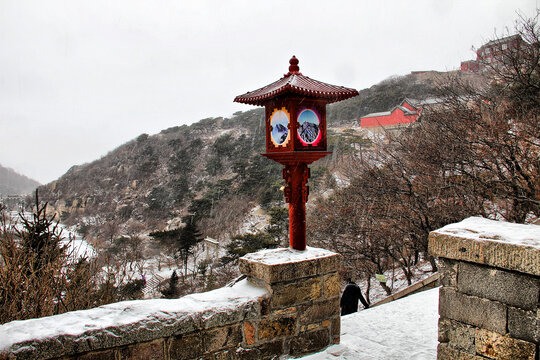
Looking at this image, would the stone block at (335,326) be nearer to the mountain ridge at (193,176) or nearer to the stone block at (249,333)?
the stone block at (249,333)

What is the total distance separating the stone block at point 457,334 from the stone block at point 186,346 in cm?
190

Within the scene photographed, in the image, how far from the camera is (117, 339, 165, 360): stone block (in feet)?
8.35

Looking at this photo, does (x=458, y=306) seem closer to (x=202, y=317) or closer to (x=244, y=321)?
(x=244, y=321)

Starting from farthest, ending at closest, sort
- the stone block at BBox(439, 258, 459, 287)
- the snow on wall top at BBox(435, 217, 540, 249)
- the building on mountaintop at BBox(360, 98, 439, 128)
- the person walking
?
the building on mountaintop at BBox(360, 98, 439, 128)
the person walking
the stone block at BBox(439, 258, 459, 287)
the snow on wall top at BBox(435, 217, 540, 249)

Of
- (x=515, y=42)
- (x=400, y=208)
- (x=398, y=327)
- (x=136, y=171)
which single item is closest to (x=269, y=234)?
(x=400, y=208)

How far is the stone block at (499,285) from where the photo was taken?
2.17m

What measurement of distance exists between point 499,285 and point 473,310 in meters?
0.27

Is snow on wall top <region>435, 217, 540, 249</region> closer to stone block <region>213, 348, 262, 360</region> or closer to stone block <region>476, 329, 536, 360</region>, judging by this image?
stone block <region>476, 329, 536, 360</region>

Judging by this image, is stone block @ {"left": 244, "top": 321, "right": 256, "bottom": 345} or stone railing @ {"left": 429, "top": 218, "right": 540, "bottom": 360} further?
stone block @ {"left": 244, "top": 321, "right": 256, "bottom": 345}

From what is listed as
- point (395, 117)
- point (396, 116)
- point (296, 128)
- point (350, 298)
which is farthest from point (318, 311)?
point (395, 117)

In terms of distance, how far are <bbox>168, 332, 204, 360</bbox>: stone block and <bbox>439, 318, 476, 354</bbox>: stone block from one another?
1895mm

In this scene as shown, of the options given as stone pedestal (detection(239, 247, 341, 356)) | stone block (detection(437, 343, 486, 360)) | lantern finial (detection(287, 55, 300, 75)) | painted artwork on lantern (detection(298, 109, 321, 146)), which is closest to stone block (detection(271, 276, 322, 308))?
stone pedestal (detection(239, 247, 341, 356))

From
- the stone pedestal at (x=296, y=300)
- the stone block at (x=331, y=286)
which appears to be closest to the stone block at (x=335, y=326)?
the stone pedestal at (x=296, y=300)

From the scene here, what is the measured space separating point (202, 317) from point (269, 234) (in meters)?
18.5
